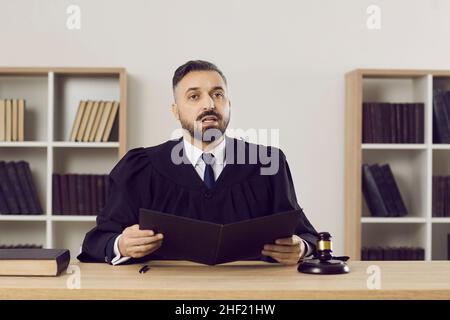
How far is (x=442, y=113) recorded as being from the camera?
4.18 meters

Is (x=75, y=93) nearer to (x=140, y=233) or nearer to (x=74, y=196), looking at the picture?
(x=74, y=196)

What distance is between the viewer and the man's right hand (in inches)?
81.7

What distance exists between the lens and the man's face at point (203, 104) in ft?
8.59

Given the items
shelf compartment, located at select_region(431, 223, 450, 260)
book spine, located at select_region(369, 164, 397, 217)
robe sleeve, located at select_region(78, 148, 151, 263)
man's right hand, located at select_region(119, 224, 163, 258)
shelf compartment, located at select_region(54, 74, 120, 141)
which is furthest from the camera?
shelf compartment, located at select_region(431, 223, 450, 260)

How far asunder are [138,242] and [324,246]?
0.57 meters

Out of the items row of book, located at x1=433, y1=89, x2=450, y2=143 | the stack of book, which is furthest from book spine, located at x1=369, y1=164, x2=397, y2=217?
the stack of book

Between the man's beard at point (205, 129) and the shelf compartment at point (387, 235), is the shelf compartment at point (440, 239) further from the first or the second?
the man's beard at point (205, 129)

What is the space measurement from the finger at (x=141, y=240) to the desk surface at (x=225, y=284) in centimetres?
8

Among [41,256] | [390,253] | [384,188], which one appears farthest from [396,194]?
[41,256]

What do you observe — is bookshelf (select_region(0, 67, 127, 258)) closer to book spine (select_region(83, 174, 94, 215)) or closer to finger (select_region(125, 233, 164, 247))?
book spine (select_region(83, 174, 94, 215))

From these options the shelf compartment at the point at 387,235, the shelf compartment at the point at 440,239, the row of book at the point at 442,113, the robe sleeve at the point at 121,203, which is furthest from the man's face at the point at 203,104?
the shelf compartment at the point at 440,239

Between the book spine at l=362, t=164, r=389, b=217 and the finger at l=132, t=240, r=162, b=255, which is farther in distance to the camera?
the book spine at l=362, t=164, r=389, b=217

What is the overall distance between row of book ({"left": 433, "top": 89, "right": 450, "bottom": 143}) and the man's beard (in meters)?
2.00

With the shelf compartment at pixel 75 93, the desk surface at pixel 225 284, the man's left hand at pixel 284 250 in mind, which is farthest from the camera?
the shelf compartment at pixel 75 93
